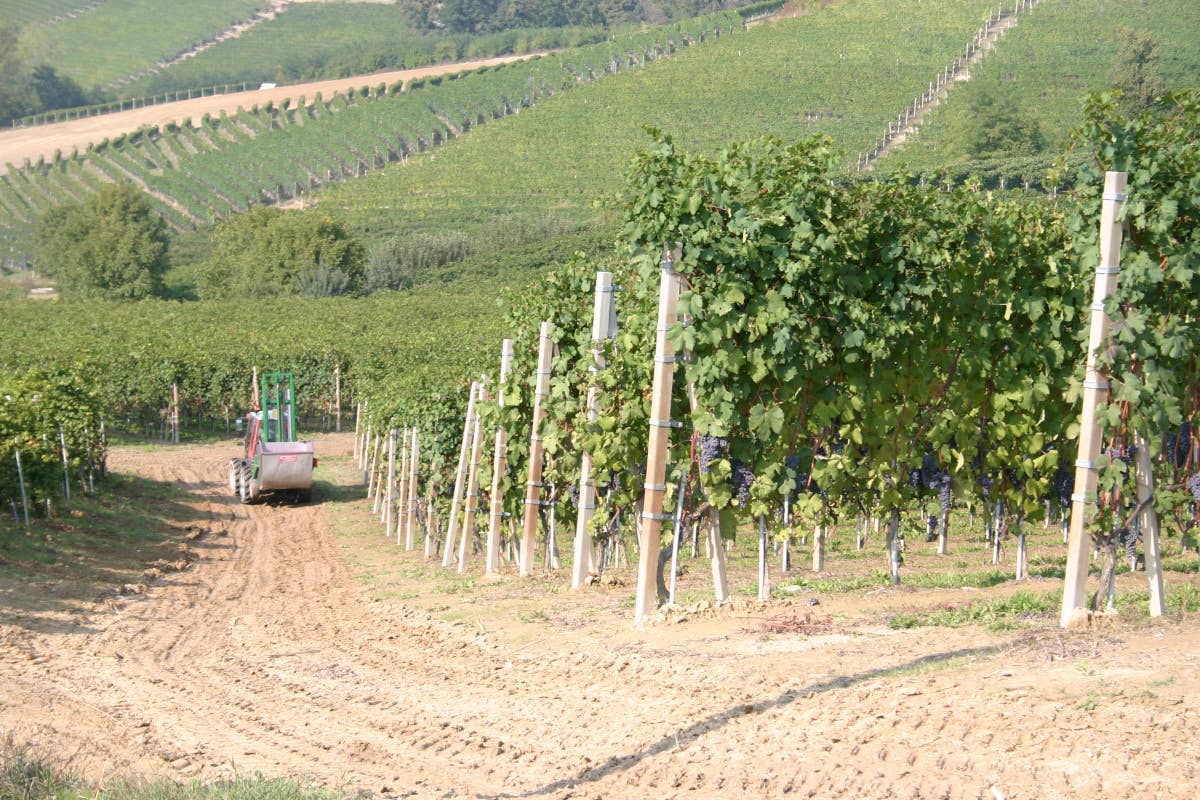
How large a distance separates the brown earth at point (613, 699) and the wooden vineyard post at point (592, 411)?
12.1 inches

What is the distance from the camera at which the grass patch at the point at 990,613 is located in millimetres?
8279

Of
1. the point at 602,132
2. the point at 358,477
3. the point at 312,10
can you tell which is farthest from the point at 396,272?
the point at 312,10

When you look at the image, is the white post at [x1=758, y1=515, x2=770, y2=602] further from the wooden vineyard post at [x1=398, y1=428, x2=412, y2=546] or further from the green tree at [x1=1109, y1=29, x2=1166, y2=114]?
the green tree at [x1=1109, y1=29, x2=1166, y2=114]

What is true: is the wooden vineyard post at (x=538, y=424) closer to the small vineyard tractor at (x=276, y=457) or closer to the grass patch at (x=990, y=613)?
the grass patch at (x=990, y=613)

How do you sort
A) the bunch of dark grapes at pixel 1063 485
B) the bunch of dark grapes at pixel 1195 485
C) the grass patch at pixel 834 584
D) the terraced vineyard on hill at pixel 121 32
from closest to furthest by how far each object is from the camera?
the bunch of dark grapes at pixel 1195 485, the grass patch at pixel 834 584, the bunch of dark grapes at pixel 1063 485, the terraced vineyard on hill at pixel 121 32

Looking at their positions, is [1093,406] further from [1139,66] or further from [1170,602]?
[1139,66]

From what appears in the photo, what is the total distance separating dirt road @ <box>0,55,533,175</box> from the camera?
114812 mm

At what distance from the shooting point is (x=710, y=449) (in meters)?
9.66

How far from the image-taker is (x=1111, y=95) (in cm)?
786

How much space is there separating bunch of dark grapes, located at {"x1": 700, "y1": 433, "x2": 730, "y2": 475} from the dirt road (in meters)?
114

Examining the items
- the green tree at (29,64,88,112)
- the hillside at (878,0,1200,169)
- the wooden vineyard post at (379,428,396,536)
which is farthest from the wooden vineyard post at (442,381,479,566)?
the green tree at (29,64,88,112)

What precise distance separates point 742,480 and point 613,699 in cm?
244

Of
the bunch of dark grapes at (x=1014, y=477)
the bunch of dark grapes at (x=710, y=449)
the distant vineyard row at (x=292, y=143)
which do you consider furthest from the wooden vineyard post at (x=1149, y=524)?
the distant vineyard row at (x=292, y=143)

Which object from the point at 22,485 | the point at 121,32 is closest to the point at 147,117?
the point at 121,32
